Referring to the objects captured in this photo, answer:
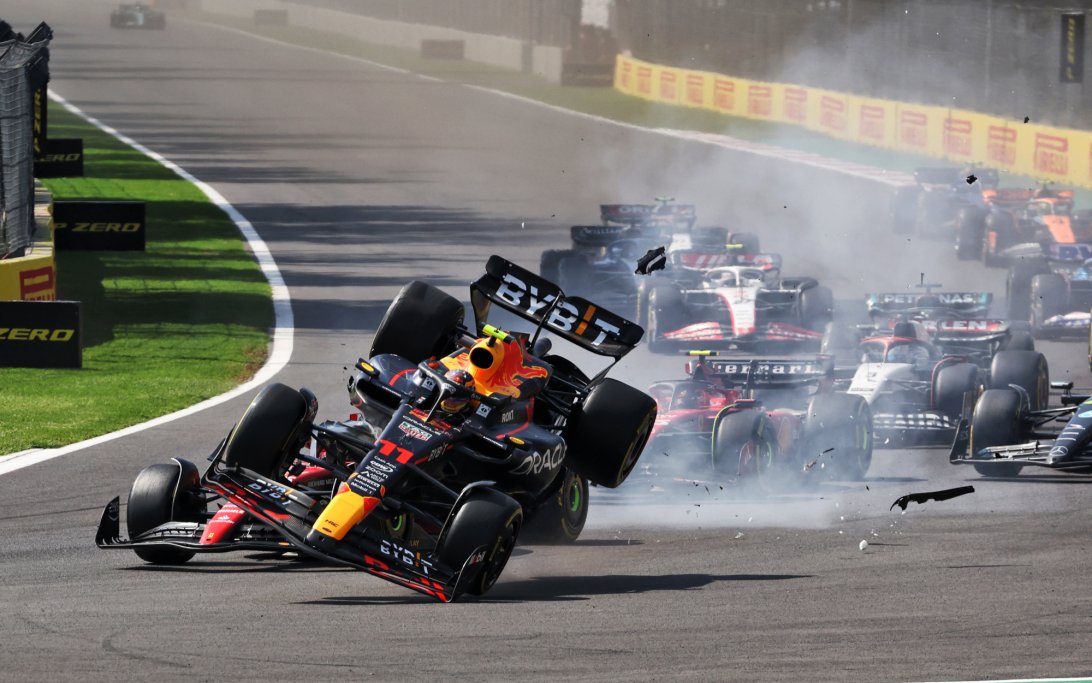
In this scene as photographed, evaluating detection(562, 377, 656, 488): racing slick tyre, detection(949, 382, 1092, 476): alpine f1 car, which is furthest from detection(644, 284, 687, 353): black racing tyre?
detection(562, 377, 656, 488): racing slick tyre

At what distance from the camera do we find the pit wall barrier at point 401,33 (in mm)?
69938

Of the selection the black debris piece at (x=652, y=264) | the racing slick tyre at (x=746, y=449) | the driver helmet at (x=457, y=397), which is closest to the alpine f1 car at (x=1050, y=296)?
the racing slick tyre at (x=746, y=449)

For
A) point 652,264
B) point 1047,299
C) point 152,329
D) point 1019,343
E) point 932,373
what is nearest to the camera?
point 652,264

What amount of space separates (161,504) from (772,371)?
688 cm

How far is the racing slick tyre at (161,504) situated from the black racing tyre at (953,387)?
763 cm

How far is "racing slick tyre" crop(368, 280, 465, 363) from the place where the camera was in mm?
12016

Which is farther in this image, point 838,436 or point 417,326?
point 838,436

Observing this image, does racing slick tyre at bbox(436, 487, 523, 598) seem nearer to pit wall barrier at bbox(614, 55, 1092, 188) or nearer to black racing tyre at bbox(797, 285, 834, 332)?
black racing tyre at bbox(797, 285, 834, 332)

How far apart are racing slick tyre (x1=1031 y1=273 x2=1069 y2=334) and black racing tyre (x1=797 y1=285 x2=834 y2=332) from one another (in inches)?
110

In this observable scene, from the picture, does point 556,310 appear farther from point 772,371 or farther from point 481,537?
point 772,371

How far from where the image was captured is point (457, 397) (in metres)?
10.9

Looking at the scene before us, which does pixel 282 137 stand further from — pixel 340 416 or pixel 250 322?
pixel 340 416

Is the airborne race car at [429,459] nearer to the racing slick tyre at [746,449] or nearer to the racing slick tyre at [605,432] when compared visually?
the racing slick tyre at [605,432]

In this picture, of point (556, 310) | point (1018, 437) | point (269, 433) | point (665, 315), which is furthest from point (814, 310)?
point (269, 433)
